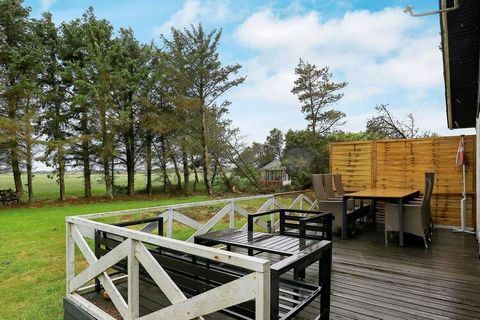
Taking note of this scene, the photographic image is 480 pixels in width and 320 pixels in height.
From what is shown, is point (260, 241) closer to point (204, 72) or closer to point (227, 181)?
point (204, 72)

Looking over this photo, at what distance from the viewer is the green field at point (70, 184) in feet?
44.8

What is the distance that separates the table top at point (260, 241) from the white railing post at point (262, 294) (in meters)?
1.01

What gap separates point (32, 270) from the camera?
478cm

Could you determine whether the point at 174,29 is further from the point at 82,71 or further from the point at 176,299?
the point at 176,299

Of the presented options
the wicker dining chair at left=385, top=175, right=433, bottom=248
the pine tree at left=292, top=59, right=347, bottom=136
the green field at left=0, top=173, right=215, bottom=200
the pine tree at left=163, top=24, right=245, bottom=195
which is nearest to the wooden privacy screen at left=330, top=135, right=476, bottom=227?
the wicker dining chair at left=385, top=175, right=433, bottom=248

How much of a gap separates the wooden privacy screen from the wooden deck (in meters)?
1.67

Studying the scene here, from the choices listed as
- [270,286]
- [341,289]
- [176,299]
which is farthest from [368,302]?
[176,299]

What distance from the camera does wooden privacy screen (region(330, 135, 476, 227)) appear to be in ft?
20.3

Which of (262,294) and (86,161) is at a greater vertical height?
(86,161)

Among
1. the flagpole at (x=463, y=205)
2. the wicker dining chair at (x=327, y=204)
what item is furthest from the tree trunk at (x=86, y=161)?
the flagpole at (x=463, y=205)

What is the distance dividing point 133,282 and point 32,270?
3791 millimetres

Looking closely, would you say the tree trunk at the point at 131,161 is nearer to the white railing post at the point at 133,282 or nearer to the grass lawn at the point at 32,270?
the grass lawn at the point at 32,270

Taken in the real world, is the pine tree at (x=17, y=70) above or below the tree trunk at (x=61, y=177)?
above

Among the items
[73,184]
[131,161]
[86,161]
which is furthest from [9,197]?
[131,161]
